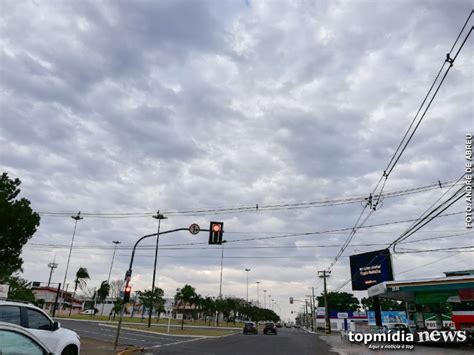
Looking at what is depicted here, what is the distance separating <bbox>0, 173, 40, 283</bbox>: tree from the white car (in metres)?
14.3

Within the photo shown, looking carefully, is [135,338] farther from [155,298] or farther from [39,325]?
[155,298]

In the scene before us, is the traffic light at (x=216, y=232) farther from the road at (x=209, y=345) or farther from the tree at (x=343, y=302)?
the tree at (x=343, y=302)

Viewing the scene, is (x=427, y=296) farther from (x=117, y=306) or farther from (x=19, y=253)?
(x=117, y=306)

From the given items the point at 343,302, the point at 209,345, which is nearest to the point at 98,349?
the point at 209,345

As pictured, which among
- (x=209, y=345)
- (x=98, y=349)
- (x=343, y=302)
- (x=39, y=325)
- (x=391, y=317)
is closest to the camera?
(x=39, y=325)

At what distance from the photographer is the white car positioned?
9091 millimetres

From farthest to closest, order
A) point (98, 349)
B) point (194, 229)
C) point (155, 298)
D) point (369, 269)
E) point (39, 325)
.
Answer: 1. point (155, 298)
2. point (369, 269)
3. point (194, 229)
4. point (98, 349)
5. point (39, 325)

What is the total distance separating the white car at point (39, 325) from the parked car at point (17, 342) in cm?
464

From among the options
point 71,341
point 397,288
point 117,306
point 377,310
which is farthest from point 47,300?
point 71,341

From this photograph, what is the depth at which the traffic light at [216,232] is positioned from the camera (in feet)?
63.6

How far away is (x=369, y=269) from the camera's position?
5481 cm

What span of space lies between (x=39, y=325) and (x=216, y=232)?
10605 mm

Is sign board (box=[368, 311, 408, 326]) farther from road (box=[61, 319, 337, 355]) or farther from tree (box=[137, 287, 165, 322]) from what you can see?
tree (box=[137, 287, 165, 322])

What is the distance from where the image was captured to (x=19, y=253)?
2289 cm
